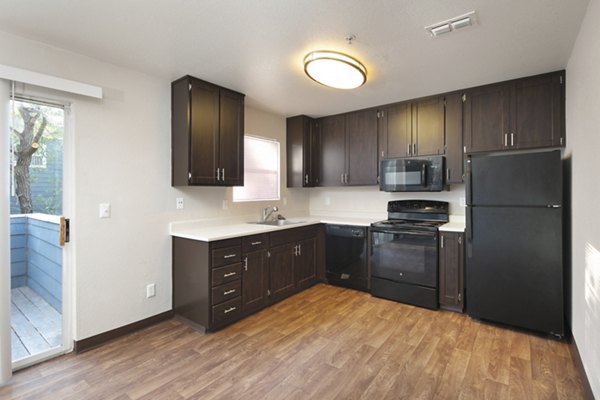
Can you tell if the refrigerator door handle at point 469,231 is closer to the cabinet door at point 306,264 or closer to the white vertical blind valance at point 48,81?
the cabinet door at point 306,264

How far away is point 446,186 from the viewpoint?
3.59 metres

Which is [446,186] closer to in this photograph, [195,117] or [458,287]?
[458,287]

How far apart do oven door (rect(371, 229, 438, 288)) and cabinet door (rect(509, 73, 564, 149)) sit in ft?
4.18

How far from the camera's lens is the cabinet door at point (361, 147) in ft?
13.1

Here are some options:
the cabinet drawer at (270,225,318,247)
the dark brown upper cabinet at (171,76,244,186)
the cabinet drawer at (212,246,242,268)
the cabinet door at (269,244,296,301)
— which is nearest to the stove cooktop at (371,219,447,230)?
the cabinet drawer at (270,225,318,247)

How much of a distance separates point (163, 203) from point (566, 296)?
3.77m

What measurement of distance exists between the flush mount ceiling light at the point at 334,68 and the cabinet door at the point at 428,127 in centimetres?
122

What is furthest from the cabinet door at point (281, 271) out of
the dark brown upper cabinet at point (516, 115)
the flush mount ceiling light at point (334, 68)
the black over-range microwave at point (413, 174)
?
the dark brown upper cabinet at point (516, 115)

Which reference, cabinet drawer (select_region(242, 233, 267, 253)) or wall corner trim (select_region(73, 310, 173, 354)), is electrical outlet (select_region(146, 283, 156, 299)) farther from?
cabinet drawer (select_region(242, 233, 267, 253))

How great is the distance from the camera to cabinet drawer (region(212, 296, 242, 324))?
2.78 metres

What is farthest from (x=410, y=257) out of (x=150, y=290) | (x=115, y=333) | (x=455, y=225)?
(x=115, y=333)

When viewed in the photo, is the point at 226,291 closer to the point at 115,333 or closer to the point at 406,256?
the point at 115,333

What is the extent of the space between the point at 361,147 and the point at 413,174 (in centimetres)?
82

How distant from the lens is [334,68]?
2482 mm
